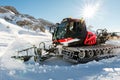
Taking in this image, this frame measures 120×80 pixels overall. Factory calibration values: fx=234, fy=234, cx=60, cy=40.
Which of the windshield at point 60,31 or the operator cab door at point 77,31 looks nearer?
the operator cab door at point 77,31

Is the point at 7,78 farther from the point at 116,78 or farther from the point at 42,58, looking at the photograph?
the point at 42,58

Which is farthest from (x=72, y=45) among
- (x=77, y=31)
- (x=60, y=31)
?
(x=60, y=31)

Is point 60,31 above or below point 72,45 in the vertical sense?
above

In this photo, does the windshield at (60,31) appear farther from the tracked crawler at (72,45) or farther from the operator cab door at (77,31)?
the operator cab door at (77,31)

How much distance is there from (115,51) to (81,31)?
5219mm

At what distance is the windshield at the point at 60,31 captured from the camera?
1630 centimetres

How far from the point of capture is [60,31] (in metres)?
16.6

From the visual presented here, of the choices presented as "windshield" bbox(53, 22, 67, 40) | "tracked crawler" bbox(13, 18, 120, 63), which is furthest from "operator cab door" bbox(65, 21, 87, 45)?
"windshield" bbox(53, 22, 67, 40)

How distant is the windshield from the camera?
1630 cm

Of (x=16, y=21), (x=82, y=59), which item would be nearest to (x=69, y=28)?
(x=82, y=59)

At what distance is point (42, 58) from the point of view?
51.2 feet

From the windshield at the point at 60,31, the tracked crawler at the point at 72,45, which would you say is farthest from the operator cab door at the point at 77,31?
the windshield at the point at 60,31

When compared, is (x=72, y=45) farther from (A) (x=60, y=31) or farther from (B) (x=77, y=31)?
(A) (x=60, y=31)

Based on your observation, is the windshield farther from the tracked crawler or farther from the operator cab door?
A: the operator cab door
